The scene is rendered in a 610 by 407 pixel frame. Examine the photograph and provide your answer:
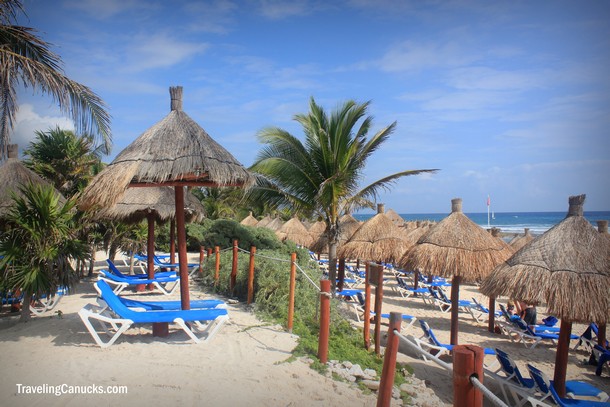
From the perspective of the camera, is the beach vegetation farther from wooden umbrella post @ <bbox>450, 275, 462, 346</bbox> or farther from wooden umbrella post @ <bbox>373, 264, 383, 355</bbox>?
wooden umbrella post @ <bbox>450, 275, 462, 346</bbox>

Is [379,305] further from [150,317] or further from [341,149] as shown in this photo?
[341,149]

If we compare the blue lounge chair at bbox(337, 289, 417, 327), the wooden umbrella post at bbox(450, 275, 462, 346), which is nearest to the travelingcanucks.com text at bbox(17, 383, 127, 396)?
the wooden umbrella post at bbox(450, 275, 462, 346)

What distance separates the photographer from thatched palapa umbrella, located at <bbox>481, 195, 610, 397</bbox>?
5.27m

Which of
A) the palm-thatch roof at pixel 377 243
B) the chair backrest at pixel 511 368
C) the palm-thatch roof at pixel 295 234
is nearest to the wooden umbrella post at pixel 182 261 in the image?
the chair backrest at pixel 511 368

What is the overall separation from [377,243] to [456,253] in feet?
12.9

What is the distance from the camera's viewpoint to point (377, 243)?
11875 mm

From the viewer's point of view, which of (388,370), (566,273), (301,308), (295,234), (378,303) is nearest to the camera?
(388,370)

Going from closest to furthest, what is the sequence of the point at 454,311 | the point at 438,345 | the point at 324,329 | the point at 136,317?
the point at 324,329
the point at 136,317
the point at 438,345
the point at 454,311

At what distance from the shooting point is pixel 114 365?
4523 mm

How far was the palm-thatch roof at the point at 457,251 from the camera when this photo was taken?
26.1 ft

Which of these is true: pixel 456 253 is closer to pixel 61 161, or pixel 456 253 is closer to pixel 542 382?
pixel 542 382

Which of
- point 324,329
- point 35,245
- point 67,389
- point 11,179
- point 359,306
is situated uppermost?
point 11,179

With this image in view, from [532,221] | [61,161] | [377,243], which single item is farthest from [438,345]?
[532,221]

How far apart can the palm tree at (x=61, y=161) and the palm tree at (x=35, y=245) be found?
18.9 ft
